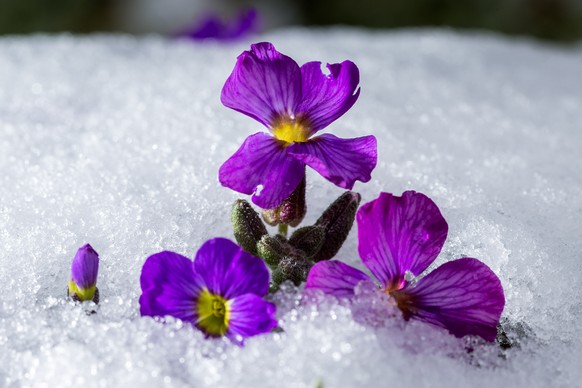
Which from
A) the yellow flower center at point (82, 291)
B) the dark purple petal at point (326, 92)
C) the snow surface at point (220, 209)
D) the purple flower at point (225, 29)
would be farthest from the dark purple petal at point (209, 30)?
the yellow flower center at point (82, 291)

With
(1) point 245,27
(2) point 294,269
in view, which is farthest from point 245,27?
(2) point 294,269

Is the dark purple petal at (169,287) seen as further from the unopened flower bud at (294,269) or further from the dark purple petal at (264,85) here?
the dark purple petal at (264,85)

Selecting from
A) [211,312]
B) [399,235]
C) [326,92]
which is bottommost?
[211,312]

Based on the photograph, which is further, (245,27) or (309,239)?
(245,27)

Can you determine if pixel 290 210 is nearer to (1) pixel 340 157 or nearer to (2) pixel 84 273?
(1) pixel 340 157

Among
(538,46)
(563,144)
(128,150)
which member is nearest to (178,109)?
(128,150)

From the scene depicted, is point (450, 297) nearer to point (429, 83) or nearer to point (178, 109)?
point (178, 109)

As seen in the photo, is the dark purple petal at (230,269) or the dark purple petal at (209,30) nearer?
the dark purple petal at (230,269)

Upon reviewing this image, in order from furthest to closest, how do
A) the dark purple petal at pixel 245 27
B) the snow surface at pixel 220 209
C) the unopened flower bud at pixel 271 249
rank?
the dark purple petal at pixel 245 27 → the unopened flower bud at pixel 271 249 → the snow surface at pixel 220 209
